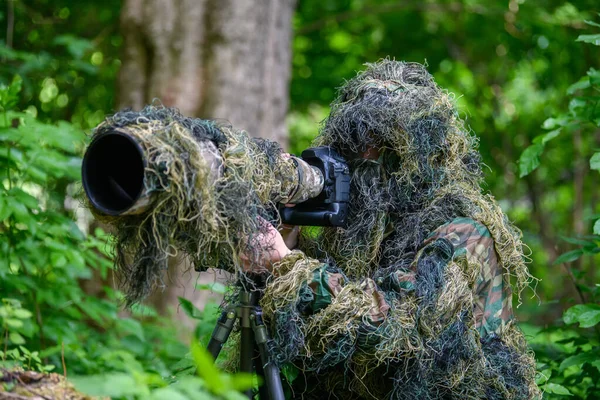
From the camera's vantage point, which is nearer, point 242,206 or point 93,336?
point 242,206

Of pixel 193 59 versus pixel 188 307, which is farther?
pixel 193 59

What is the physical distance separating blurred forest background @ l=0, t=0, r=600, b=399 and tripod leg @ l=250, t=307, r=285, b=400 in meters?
0.19

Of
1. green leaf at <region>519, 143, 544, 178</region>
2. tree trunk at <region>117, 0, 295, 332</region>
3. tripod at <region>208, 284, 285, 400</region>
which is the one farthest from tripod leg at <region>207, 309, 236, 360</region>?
tree trunk at <region>117, 0, 295, 332</region>

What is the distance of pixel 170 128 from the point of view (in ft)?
5.81

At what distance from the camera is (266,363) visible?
207cm

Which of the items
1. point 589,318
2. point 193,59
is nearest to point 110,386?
point 589,318

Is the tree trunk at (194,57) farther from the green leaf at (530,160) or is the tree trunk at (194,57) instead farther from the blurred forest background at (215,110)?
the green leaf at (530,160)

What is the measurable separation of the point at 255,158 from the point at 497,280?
0.88 m

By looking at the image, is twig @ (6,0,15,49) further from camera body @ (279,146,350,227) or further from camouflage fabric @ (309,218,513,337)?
camouflage fabric @ (309,218,513,337)

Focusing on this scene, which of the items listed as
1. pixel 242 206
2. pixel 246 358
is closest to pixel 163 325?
pixel 246 358

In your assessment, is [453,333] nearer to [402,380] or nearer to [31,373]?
[402,380]

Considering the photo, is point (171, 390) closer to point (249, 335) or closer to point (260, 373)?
point (249, 335)

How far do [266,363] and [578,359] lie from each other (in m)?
1.41

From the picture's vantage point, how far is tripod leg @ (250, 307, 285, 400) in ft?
6.72
